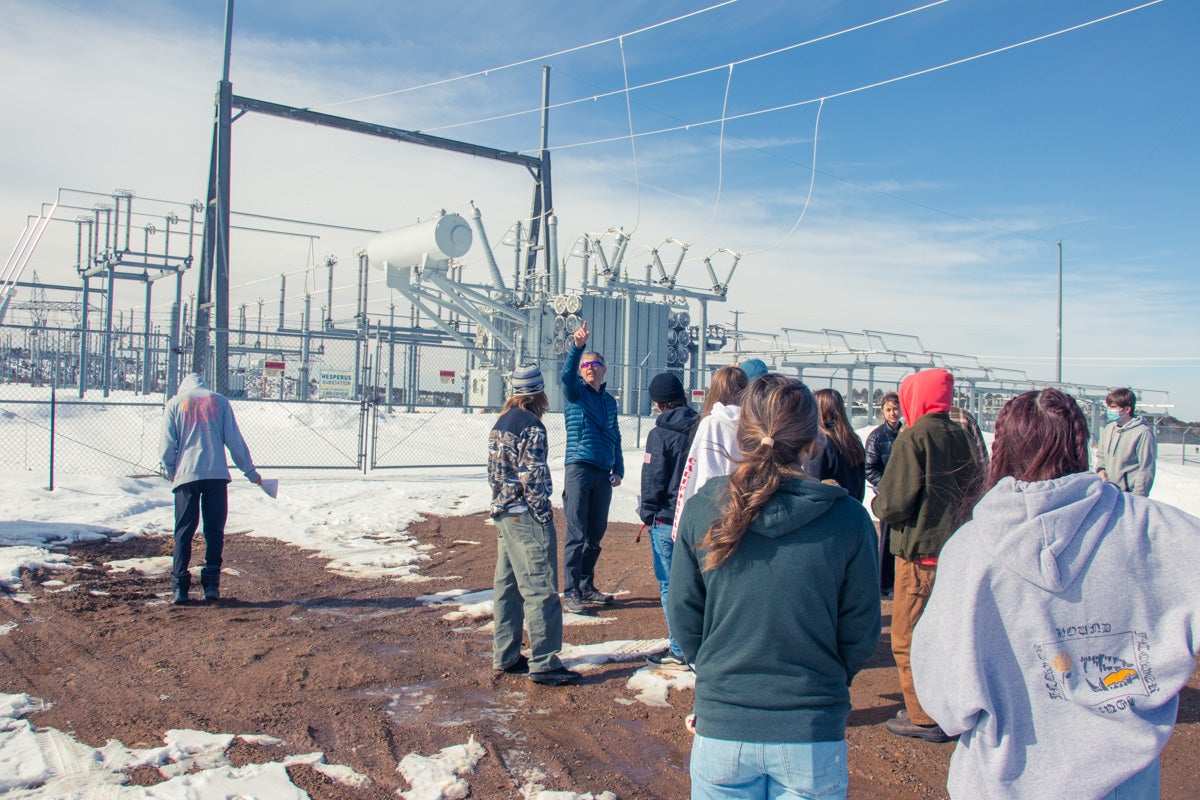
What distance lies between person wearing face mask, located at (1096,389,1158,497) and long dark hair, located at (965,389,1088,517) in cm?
597

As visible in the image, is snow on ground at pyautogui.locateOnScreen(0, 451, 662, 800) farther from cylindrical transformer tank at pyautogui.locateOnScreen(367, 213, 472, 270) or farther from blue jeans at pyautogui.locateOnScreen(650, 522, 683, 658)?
cylindrical transformer tank at pyautogui.locateOnScreen(367, 213, 472, 270)

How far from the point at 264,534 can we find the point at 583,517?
438 cm

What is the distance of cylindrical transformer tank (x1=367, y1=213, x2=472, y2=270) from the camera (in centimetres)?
2155

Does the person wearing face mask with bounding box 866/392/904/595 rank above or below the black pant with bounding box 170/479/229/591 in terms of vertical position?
above

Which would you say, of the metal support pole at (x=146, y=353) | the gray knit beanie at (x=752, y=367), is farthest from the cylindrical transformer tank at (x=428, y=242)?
the gray knit beanie at (x=752, y=367)

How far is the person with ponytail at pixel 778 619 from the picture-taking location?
2.08 metres

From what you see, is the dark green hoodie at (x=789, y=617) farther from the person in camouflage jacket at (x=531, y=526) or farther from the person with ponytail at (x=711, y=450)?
the person in camouflage jacket at (x=531, y=526)

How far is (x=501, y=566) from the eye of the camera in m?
4.92

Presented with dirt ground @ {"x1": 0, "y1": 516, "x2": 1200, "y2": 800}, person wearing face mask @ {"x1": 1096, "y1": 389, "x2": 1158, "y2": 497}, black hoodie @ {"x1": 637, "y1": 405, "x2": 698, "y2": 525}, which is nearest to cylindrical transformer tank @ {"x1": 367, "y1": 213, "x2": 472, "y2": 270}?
dirt ground @ {"x1": 0, "y1": 516, "x2": 1200, "y2": 800}

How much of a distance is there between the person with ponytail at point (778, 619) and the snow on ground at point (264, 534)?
156 centimetres

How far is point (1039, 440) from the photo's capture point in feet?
6.79

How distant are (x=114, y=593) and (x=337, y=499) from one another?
14.2ft

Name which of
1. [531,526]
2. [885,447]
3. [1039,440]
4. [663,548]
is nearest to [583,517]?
[663,548]

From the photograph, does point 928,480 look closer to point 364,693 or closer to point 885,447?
point 364,693
